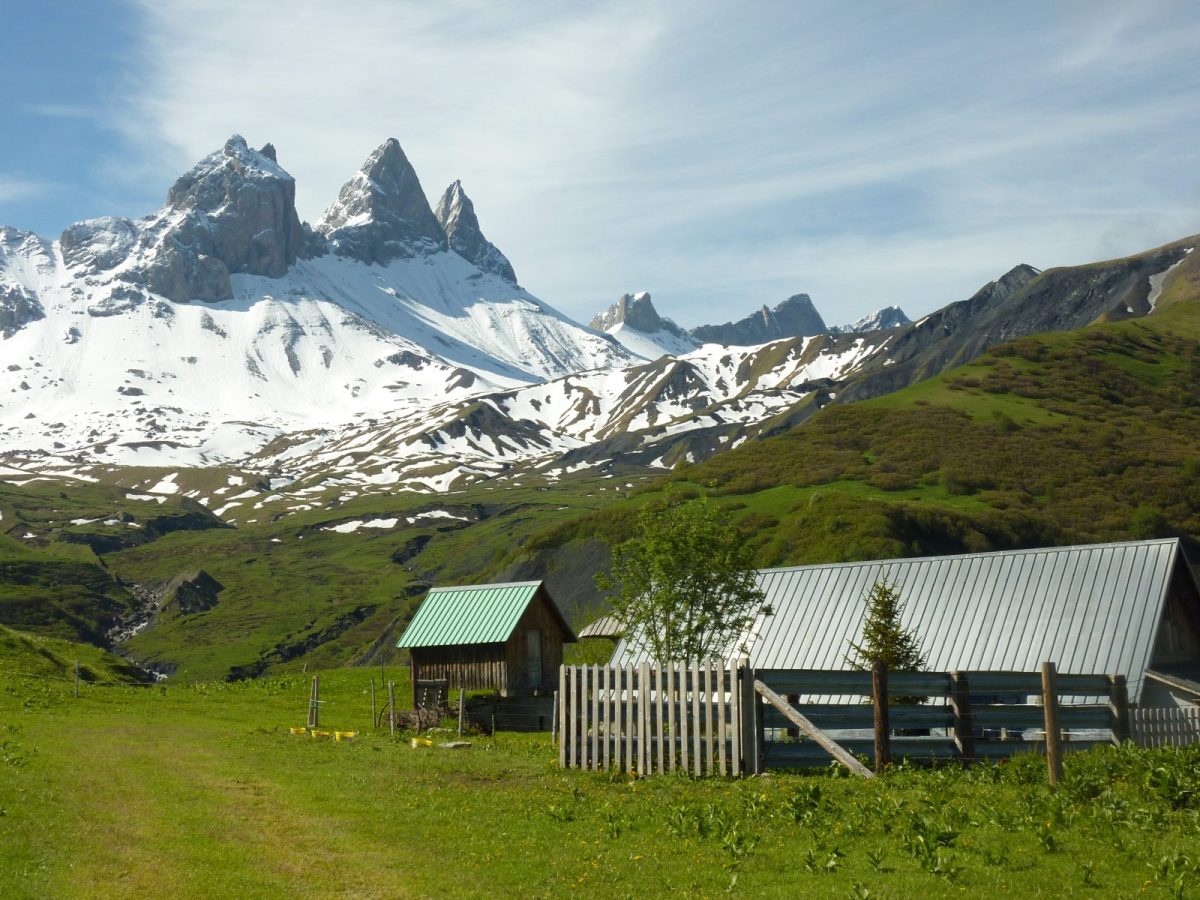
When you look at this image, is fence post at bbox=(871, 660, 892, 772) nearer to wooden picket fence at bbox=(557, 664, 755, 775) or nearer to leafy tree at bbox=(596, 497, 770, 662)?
wooden picket fence at bbox=(557, 664, 755, 775)

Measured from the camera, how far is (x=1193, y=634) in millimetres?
36000

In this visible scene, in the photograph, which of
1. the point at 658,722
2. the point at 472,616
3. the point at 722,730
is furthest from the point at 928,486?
the point at 722,730

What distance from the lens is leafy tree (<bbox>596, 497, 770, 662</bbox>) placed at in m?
32.2

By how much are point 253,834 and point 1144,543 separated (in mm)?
28970

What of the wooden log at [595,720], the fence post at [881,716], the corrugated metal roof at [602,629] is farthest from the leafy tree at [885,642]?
the corrugated metal roof at [602,629]

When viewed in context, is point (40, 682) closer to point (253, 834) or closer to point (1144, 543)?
point (253, 834)

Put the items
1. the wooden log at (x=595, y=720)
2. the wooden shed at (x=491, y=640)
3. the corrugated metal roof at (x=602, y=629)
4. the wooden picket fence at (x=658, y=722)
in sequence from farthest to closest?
1. the corrugated metal roof at (x=602, y=629)
2. the wooden shed at (x=491, y=640)
3. the wooden log at (x=595, y=720)
4. the wooden picket fence at (x=658, y=722)

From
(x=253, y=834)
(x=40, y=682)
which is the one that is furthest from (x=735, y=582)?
(x=40, y=682)

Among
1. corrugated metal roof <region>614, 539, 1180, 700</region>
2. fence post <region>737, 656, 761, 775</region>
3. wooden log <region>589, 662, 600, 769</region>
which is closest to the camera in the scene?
fence post <region>737, 656, 761, 775</region>

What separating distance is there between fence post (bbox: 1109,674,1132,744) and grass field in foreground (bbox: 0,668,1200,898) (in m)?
2.79

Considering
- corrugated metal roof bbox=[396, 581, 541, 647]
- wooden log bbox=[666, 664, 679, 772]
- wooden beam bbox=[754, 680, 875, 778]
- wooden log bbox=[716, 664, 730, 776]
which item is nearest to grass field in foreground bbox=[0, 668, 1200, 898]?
wooden beam bbox=[754, 680, 875, 778]

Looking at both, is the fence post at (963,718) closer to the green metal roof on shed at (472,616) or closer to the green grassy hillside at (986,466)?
the green metal roof on shed at (472,616)

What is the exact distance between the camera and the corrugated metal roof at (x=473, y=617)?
48562mm

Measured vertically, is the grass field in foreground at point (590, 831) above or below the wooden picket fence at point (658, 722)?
below
